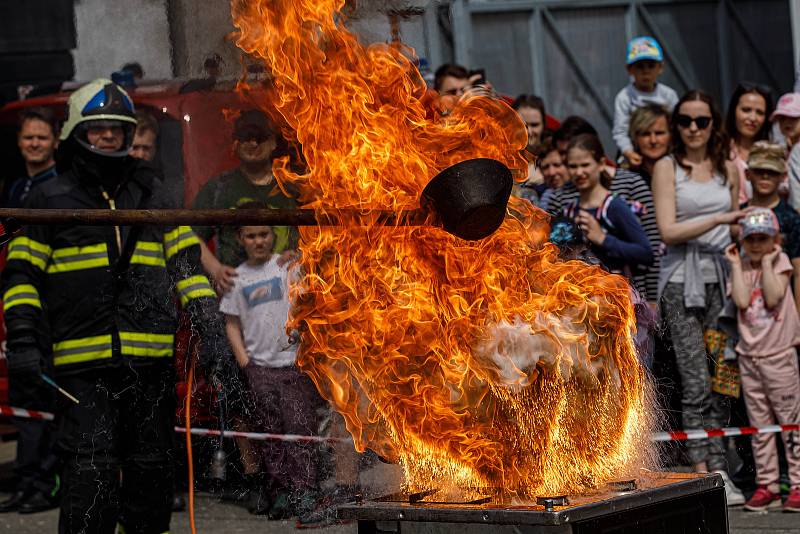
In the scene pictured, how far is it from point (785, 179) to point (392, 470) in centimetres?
335

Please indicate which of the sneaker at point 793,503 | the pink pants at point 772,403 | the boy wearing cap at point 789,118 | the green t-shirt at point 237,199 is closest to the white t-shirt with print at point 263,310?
the green t-shirt at point 237,199

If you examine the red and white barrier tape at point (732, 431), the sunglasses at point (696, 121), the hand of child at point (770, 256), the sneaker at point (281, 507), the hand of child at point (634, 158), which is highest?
the sunglasses at point (696, 121)

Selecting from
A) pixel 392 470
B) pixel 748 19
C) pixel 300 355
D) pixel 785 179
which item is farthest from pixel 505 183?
pixel 748 19

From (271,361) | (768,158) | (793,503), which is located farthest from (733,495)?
(271,361)

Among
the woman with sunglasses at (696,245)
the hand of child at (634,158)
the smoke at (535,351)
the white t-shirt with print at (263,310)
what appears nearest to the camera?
the smoke at (535,351)

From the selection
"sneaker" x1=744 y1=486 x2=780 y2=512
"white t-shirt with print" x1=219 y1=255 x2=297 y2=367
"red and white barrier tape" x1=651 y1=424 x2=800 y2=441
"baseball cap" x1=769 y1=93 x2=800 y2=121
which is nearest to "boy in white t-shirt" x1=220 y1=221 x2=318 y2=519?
"white t-shirt with print" x1=219 y1=255 x2=297 y2=367

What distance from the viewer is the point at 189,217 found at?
4098 millimetres

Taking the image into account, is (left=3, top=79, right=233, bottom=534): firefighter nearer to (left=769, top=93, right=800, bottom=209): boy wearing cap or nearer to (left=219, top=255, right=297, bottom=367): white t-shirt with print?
(left=219, top=255, right=297, bottom=367): white t-shirt with print

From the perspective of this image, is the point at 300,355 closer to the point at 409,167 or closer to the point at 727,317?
the point at 409,167

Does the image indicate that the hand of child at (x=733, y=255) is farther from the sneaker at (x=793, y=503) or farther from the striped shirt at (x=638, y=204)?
the sneaker at (x=793, y=503)

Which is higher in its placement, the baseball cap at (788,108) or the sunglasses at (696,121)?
the baseball cap at (788,108)

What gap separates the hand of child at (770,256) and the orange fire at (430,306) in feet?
7.31

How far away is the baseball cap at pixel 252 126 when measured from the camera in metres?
6.45

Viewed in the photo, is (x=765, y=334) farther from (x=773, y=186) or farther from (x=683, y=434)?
(x=773, y=186)
